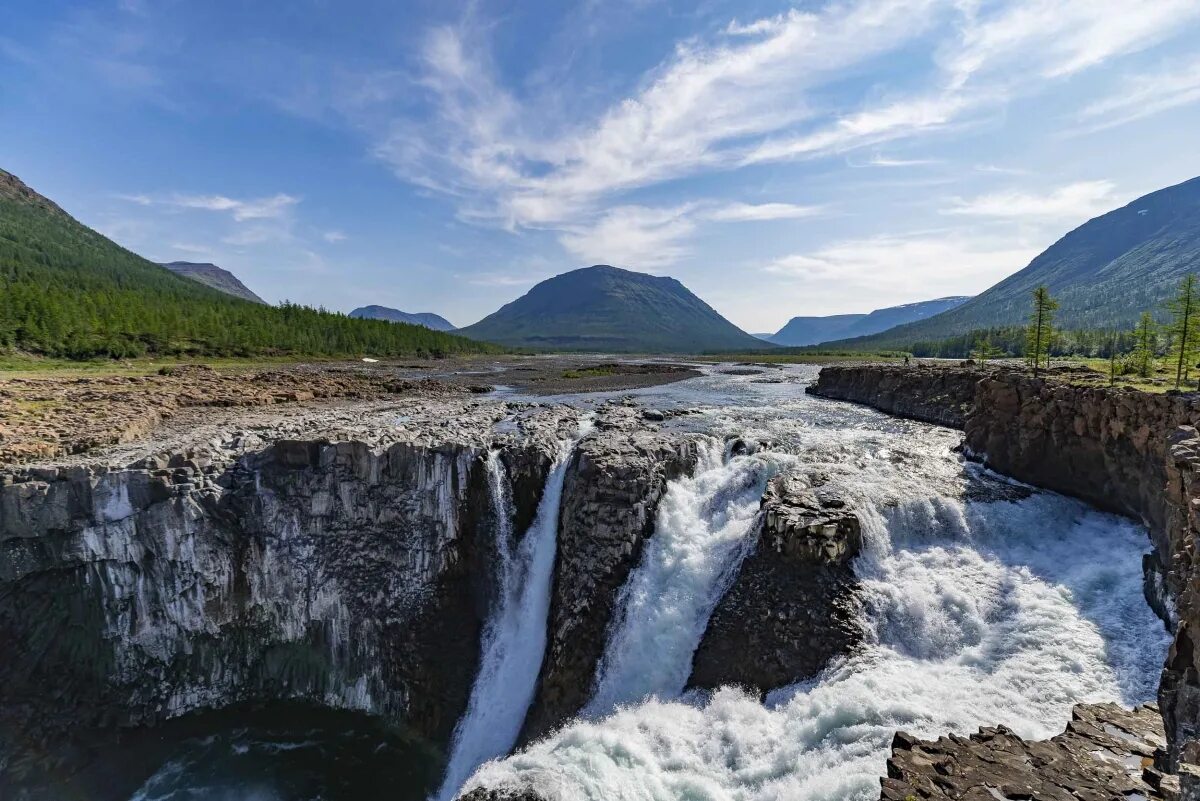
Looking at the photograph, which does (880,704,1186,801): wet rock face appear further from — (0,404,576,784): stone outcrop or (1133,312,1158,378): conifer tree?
(1133,312,1158,378): conifer tree

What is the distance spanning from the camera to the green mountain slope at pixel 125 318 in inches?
2953

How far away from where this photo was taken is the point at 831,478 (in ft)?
81.5

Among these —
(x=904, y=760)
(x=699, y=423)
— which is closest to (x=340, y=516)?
(x=699, y=423)

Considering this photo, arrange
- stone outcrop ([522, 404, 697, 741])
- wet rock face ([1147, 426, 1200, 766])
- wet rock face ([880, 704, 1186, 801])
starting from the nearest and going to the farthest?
1. wet rock face ([880, 704, 1186, 801])
2. wet rock face ([1147, 426, 1200, 766])
3. stone outcrop ([522, 404, 697, 741])

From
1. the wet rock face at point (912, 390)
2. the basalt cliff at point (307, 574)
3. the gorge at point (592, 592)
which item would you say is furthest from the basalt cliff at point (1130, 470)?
the basalt cliff at point (307, 574)

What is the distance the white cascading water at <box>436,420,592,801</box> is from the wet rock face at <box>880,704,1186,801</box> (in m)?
16.2

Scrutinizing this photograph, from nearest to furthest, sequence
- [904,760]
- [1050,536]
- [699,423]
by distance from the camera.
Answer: [904,760]
[1050,536]
[699,423]

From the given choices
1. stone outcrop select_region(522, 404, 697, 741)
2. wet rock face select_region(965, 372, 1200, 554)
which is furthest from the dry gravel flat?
wet rock face select_region(965, 372, 1200, 554)

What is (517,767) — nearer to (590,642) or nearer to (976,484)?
(590,642)

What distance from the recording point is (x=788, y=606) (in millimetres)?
18766

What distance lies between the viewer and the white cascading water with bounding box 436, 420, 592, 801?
2209cm

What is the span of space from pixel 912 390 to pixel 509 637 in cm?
4039

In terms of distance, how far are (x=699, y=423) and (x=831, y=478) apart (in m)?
12.2

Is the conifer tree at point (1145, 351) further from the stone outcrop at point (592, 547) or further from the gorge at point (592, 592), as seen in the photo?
the stone outcrop at point (592, 547)
